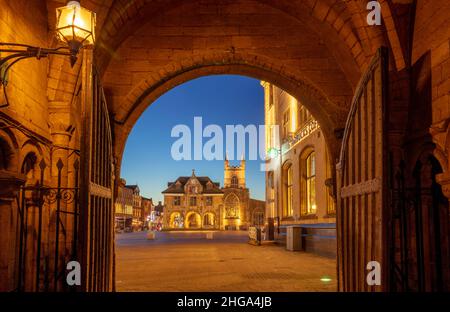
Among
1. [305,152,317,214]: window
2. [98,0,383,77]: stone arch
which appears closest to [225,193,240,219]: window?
[305,152,317,214]: window

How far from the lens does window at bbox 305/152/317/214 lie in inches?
743

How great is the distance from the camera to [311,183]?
19328 millimetres

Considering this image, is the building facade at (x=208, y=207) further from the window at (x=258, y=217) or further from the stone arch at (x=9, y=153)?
the stone arch at (x=9, y=153)

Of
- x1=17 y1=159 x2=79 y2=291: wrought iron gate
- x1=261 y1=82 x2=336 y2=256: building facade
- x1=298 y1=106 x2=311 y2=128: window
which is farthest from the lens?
x1=298 y1=106 x2=311 y2=128: window

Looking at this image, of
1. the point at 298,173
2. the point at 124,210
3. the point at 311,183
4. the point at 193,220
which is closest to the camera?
the point at 311,183

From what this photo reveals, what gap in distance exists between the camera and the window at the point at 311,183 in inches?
743

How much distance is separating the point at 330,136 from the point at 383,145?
13.3 feet

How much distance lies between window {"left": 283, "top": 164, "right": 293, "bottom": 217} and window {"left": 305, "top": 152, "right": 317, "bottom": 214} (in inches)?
115

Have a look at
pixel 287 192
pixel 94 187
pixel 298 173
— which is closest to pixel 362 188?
pixel 94 187

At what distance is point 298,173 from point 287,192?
322 centimetres

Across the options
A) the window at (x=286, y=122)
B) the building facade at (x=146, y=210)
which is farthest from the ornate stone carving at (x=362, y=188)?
the building facade at (x=146, y=210)

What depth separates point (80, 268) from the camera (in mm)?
4590

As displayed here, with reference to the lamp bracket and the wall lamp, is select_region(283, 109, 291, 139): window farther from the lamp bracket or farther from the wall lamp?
the lamp bracket

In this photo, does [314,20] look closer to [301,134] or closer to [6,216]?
[6,216]
